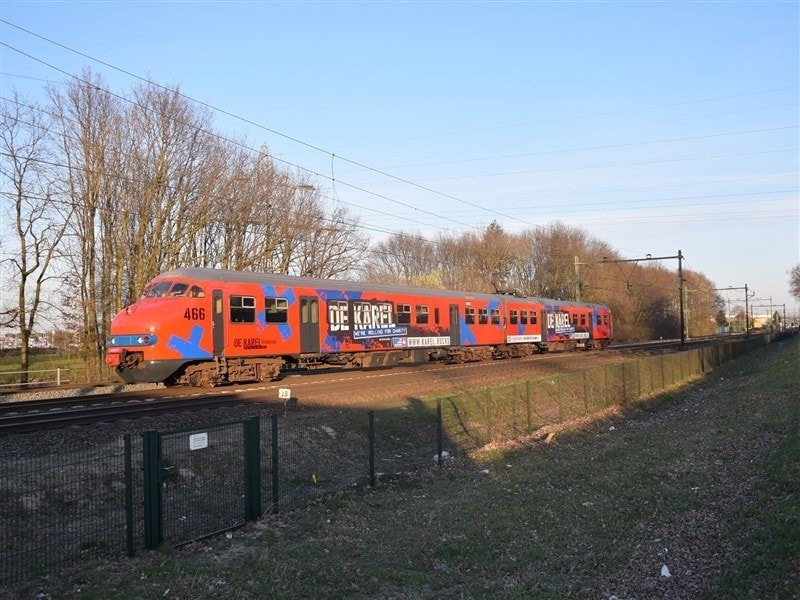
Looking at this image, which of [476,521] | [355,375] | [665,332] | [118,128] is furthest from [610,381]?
[665,332]

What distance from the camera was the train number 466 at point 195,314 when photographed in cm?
1938

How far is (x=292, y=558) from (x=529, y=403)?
11.6 metres

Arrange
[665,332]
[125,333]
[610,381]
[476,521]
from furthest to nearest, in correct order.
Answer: [665,332] → [610,381] → [125,333] → [476,521]

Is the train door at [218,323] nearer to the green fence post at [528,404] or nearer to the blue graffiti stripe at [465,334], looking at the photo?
the green fence post at [528,404]

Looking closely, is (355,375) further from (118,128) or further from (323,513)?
(118,128)

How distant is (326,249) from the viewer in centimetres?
4759

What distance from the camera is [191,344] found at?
19.5 meters

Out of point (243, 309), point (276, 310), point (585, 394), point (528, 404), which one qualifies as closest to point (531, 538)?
point (528, 404)

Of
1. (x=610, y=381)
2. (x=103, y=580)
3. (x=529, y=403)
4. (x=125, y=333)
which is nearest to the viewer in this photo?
(x=103, y=580)

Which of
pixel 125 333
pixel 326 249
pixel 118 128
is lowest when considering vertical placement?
pixel 125 333

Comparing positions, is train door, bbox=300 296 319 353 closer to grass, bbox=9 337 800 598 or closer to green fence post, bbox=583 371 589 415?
green fence post, bbox=583 371 589 415

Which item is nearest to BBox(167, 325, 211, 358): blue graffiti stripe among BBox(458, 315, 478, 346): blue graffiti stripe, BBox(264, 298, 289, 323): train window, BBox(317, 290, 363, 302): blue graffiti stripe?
BBox(264, 298, 289, 323): train window

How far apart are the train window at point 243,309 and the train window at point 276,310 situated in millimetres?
515

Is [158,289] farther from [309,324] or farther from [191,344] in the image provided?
[309,324]
